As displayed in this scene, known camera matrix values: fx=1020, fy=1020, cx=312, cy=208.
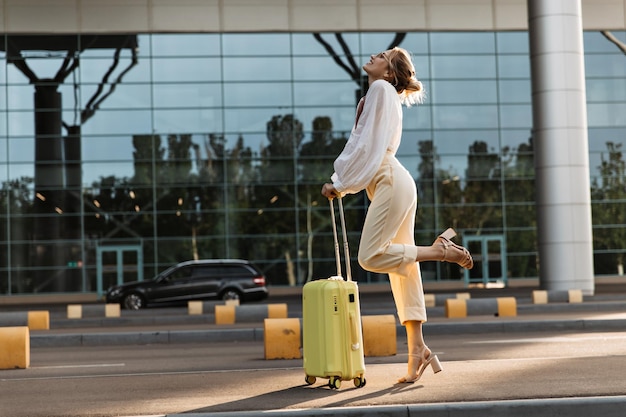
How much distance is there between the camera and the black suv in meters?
29.1

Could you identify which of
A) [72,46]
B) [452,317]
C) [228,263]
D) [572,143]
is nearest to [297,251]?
[228,263]

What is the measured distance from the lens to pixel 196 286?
97.0 ft

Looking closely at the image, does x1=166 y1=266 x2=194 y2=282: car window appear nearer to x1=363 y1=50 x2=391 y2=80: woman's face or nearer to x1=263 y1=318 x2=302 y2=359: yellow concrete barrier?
x1=263 y1=318 x2=302 y2=359: yellow concrete barrier

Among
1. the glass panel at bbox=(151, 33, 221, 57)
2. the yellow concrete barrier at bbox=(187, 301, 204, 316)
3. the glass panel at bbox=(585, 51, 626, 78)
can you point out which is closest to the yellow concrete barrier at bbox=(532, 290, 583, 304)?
the yellow concrete barrier at bbox=(187, 301, 204, 316)

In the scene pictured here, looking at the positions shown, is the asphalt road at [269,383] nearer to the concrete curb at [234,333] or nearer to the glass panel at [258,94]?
the concrete curb at [234,333]

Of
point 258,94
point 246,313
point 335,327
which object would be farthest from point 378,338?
point 258,94

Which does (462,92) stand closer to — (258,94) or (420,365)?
(258,94)

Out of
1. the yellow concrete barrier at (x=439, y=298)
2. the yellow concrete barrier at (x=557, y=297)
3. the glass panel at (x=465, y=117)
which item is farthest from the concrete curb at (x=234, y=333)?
the glass panel at (x=465, y=117)

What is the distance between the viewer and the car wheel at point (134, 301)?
1139 inches

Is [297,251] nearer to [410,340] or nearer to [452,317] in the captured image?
[452,317]

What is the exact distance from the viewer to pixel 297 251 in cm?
3794

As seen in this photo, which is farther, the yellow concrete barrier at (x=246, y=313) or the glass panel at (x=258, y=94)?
the glass panel at (x=258, y=94)

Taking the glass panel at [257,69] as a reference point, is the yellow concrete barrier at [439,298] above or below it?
below

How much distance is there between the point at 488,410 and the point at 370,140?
1912mm
